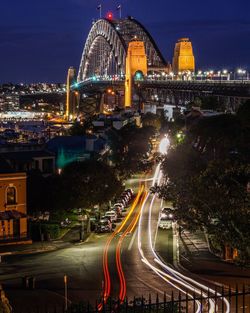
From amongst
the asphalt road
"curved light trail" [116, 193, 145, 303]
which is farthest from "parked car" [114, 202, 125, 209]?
the asphalt road

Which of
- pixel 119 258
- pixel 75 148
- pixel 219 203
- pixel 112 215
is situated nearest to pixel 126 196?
pixel 112 215

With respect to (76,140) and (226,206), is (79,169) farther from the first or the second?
(226,206)

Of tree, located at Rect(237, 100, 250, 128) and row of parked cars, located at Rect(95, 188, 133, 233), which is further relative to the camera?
tree, located at Rect(237, 100, 250, 128)

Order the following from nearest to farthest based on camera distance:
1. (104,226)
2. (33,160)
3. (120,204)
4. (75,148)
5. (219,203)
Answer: (219,203), (104,226), (33,160), (120,204), (75,148)

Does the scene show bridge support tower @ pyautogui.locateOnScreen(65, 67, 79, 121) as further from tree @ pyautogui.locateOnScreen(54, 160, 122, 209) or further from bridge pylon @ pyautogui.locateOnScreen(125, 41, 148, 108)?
tree @ pyautogui.locateOnScreen(54, 160, 122, 209)

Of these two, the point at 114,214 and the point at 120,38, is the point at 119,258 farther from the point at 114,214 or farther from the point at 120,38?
the point at 120,38

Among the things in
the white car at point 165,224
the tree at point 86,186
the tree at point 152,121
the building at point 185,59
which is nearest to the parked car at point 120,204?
the tree at point 86,186
